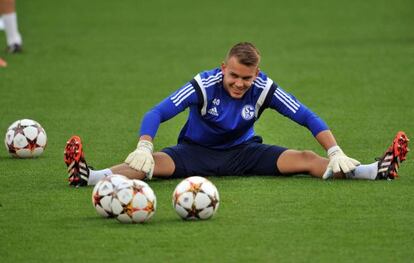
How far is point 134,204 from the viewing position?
911cm

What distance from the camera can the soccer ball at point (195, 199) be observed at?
30.2ft

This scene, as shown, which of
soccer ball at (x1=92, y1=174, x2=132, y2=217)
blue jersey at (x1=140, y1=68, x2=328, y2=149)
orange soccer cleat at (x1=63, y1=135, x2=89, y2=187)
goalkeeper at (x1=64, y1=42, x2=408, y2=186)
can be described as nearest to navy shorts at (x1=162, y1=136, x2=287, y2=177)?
goalkeeper at (x1=64, y1=42, x2=408, y2=186)

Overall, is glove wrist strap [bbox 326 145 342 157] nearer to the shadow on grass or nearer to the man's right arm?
the man's right arm

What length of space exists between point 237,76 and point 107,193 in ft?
6.29

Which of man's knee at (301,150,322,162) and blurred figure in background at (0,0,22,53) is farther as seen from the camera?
blurred figure in background at (0,0,22,53)

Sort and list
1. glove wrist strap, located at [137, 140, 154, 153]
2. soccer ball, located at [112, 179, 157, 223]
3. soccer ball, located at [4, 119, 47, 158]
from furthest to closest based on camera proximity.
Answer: soccer ball, located at [4, 119, 47, 158] < glove wrist strap, located at [137, 140, 154, 153] < soccer ball, located at [112, 179, 157, 223]

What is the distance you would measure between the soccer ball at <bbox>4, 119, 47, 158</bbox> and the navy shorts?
1.76 m

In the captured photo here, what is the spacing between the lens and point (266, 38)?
24219 millimetres

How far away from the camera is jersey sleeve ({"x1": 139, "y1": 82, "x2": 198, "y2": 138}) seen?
1057 centimetres

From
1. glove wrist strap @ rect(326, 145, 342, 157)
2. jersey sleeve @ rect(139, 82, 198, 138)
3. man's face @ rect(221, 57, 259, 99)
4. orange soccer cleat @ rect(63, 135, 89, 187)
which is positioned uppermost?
man's face @ rect(221, 57, 259, 99)

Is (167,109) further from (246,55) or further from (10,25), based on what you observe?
(10,25)

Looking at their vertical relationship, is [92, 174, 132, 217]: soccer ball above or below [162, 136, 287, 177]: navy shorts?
below

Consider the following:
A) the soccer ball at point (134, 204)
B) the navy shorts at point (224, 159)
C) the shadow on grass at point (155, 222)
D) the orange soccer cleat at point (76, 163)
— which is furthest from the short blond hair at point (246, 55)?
the soccer ball at point (134, 204)

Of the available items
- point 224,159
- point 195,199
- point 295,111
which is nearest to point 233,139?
point 224,159
